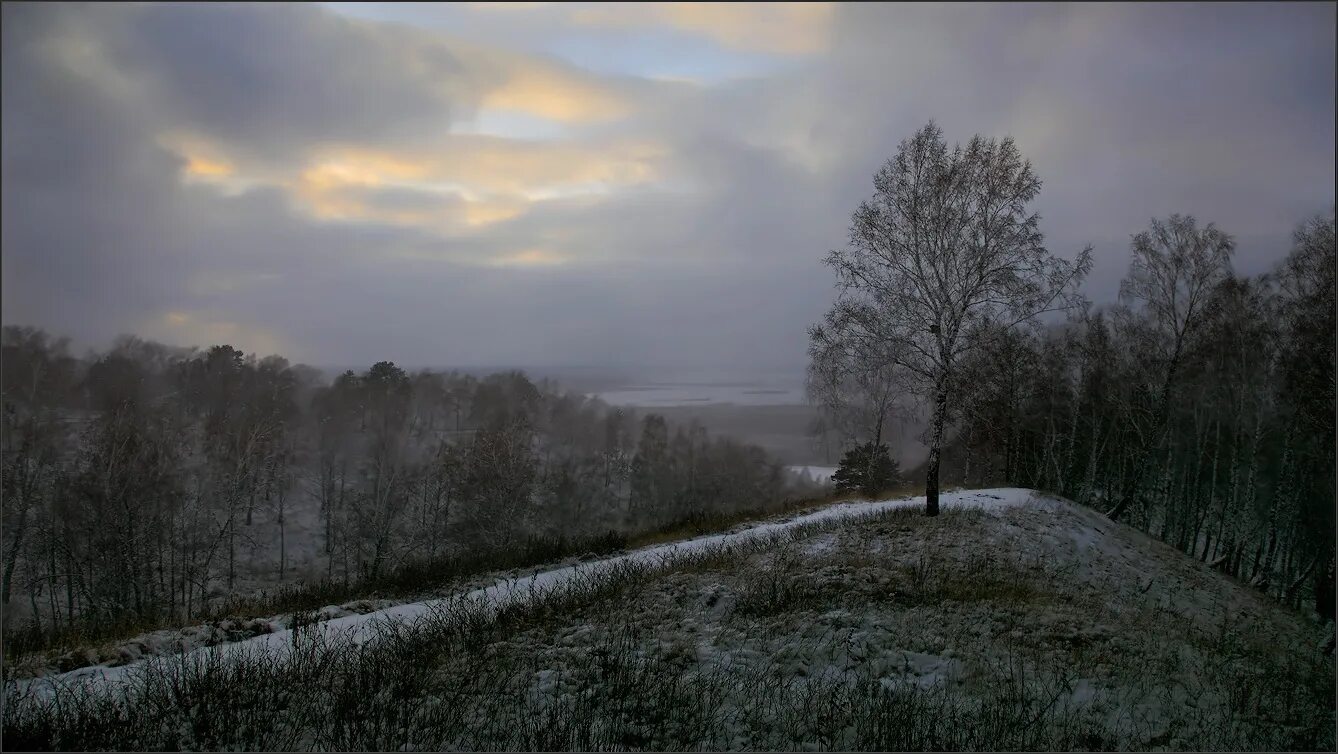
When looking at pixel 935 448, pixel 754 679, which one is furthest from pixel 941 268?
pixel 754 679

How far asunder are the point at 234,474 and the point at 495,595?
2057cm

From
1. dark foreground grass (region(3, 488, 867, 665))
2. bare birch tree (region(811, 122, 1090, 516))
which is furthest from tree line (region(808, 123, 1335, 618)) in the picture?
dark foreground grass (region(3, 488, 867, 665))

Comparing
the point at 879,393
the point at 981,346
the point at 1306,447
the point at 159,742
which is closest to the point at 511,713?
the point at 159,742

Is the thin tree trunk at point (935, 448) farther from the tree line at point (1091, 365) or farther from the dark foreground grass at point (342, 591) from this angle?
the dark foreground grass at point (342, 591)

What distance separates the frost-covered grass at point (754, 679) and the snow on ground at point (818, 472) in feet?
70.4

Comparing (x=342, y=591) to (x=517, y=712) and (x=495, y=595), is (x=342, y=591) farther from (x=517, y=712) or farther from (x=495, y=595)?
(x=517, y=712)

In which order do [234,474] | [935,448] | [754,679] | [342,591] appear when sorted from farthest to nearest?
[234,474] → [935,448] → [342,591] → [754,679]

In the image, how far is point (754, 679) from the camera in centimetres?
598

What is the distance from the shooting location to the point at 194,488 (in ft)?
82.5

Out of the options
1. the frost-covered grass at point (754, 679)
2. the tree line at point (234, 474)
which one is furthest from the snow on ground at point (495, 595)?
the tree line at point (234, 474)

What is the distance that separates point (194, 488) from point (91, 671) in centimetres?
2325

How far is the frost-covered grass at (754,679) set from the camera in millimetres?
5047

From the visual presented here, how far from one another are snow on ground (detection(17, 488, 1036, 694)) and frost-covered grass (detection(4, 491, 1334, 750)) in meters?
0.31

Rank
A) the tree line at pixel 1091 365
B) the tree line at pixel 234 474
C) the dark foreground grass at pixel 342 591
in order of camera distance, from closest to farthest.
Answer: the dark foreground grass at pixel 342 591
the tree line at pixel 1091 365
the tree line at pixel 234 474
